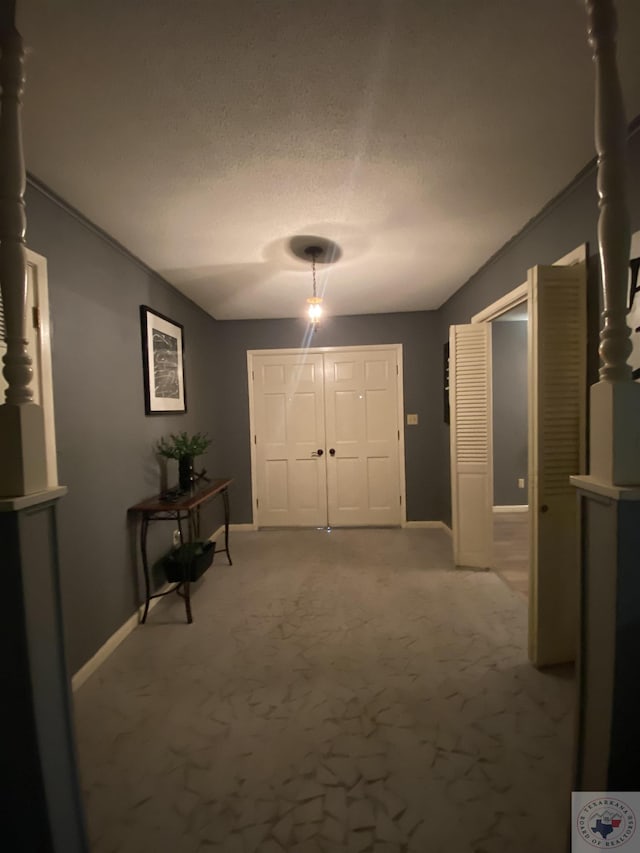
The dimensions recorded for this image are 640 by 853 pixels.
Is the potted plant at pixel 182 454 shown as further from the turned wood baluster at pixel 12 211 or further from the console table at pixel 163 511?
the turned wood baluster at pixel 12 211

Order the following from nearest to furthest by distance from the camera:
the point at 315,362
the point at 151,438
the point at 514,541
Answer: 1. the point at 151,438
2. the point at 514,541
3. the point at 315,362

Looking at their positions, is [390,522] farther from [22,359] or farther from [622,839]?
[22,359]

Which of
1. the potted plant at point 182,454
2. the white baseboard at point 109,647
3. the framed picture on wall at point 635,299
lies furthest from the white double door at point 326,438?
the framed picture on wall at point 635,299

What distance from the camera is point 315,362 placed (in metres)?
4.29

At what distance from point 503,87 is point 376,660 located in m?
2.56

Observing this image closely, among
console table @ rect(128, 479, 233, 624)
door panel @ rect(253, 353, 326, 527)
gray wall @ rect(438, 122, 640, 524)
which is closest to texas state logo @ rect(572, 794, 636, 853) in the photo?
gray wall @ rect(438, 122, 640, 524)

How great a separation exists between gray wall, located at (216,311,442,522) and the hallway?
5.50ft

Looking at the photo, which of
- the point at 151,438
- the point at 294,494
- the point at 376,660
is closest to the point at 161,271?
the point at 151,438

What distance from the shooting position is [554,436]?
6.15ft

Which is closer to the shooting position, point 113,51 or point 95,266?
point 113,51

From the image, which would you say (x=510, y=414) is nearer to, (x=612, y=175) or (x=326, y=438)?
(x=326, y=438)

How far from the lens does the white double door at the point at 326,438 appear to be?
427 centimetres

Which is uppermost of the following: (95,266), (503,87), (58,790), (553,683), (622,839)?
(503,87)

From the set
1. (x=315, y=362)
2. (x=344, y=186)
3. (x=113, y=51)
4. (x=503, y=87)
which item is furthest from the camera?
(x=315, y=362)
